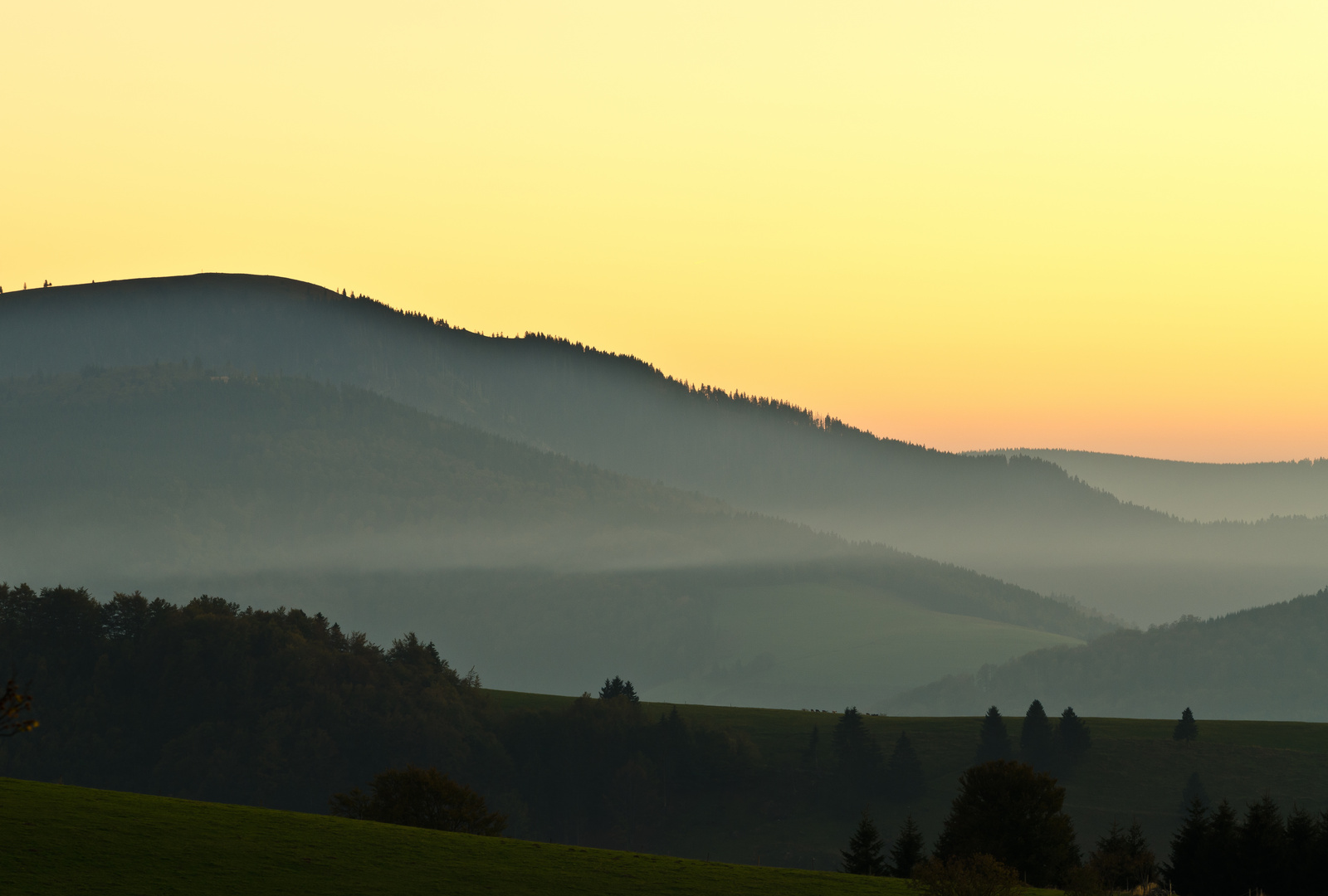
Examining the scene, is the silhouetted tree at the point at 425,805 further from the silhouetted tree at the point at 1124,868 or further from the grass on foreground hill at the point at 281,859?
the silhouetted tree at the point at 1124,868

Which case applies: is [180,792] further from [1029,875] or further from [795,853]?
[1029,875]

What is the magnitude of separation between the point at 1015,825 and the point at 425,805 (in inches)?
1861

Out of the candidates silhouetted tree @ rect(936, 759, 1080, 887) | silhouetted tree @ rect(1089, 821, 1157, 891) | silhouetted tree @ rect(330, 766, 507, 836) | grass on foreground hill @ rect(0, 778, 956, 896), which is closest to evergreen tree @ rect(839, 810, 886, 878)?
silhouetted tree @ rect(936, 759, 1080, 887)

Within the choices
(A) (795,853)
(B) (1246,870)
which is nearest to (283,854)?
(B) (1246,870)

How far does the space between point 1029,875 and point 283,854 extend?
5486 centimetres

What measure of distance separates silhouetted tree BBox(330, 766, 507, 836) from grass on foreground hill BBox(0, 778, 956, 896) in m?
41.4

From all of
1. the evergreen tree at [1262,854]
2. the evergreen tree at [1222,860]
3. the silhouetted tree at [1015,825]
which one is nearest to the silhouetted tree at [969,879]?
the evergreen tree at [1262,854]

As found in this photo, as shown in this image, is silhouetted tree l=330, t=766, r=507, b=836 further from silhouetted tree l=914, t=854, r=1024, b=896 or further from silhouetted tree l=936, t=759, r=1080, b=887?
silhouetted tree l=914, t=854, r=1024, b=896

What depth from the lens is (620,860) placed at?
2574 inches

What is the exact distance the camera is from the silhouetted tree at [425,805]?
111000mm

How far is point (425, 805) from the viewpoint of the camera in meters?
113

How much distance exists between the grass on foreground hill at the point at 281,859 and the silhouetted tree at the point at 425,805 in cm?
4144

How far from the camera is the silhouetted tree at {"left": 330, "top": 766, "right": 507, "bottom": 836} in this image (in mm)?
111000

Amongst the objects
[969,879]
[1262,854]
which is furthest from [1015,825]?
[969,879]
